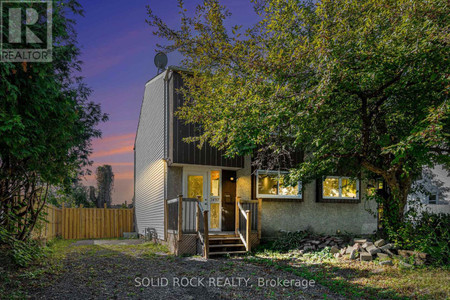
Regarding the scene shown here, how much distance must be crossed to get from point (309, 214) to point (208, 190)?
4037 millimetres

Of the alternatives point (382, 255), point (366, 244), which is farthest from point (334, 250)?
point (382, 255)

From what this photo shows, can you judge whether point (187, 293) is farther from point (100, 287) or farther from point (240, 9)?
point (240, 9)

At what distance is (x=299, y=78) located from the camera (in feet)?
25.0

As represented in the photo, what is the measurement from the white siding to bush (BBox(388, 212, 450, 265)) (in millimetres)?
7529

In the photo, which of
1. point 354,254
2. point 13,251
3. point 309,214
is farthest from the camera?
point 309,214

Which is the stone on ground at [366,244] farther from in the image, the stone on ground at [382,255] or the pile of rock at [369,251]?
the stone on ground at [382,255]

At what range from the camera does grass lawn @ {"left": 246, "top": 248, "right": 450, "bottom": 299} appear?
19.2 ft

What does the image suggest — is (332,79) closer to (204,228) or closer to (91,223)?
(204,228)

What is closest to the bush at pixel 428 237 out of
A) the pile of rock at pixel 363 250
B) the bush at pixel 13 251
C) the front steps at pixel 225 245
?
the pile of rock at pixel 363 250

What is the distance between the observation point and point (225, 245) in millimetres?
9383

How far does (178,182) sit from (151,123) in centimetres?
367

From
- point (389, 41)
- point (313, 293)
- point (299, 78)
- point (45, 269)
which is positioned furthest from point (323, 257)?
point (45, 269)

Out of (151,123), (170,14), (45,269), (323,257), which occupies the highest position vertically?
(170,14)

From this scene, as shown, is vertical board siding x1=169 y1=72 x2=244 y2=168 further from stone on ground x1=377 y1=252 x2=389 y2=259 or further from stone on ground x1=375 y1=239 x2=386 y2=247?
stone on ground x1=377 y1=252 x2=389 y2=259
